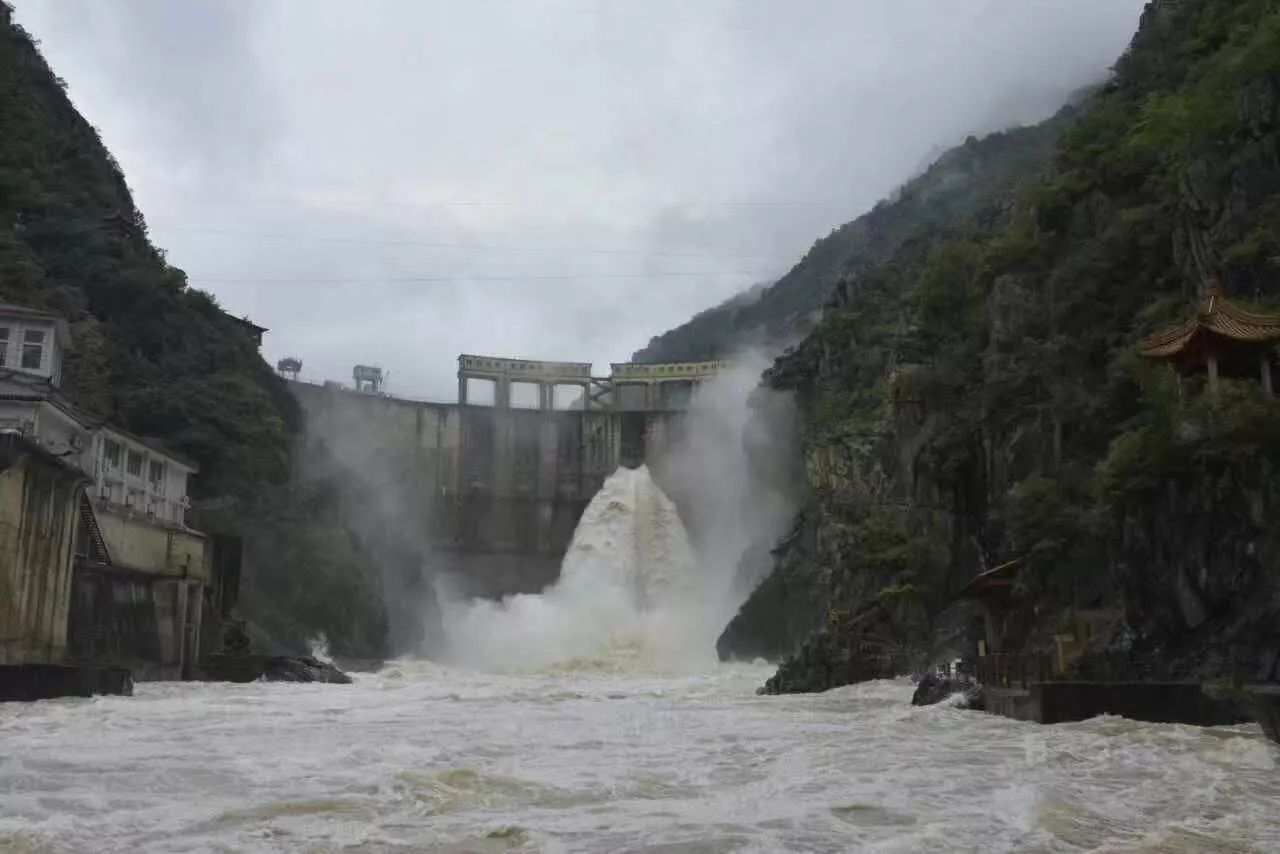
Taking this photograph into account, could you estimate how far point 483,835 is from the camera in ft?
31.7

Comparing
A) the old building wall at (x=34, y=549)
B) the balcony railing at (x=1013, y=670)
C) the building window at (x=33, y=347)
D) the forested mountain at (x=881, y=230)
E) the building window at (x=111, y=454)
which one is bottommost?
the balcony railing at (x=1013, y=670)

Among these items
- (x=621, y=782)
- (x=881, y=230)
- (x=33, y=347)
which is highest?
(x=881, y=230)

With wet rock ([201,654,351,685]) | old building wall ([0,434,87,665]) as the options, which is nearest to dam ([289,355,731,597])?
wet rock ([201,654,351,685])

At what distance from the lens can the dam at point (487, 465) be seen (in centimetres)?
6688

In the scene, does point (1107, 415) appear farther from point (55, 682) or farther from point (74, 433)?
point (74, 433)

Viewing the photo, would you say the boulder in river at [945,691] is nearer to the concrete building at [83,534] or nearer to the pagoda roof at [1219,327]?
the pagoda roof at [1219,327]

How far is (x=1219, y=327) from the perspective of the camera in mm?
19500

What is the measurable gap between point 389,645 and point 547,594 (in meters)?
12.1

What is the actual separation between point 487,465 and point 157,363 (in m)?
23.6

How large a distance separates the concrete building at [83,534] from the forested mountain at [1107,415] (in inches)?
727

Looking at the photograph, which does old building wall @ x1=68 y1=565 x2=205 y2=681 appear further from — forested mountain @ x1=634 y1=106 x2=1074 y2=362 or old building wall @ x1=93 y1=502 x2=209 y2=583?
forested mountain @ x1=634 y1=106 x2=1074 y2=362

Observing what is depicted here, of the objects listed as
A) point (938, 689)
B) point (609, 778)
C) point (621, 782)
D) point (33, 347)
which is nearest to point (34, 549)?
point (33, 347)

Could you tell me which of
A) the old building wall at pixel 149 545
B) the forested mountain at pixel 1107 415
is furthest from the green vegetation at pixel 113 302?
the forested mountain at pixel 1107 415

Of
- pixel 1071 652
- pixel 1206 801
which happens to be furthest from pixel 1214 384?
pixel 1206 801
